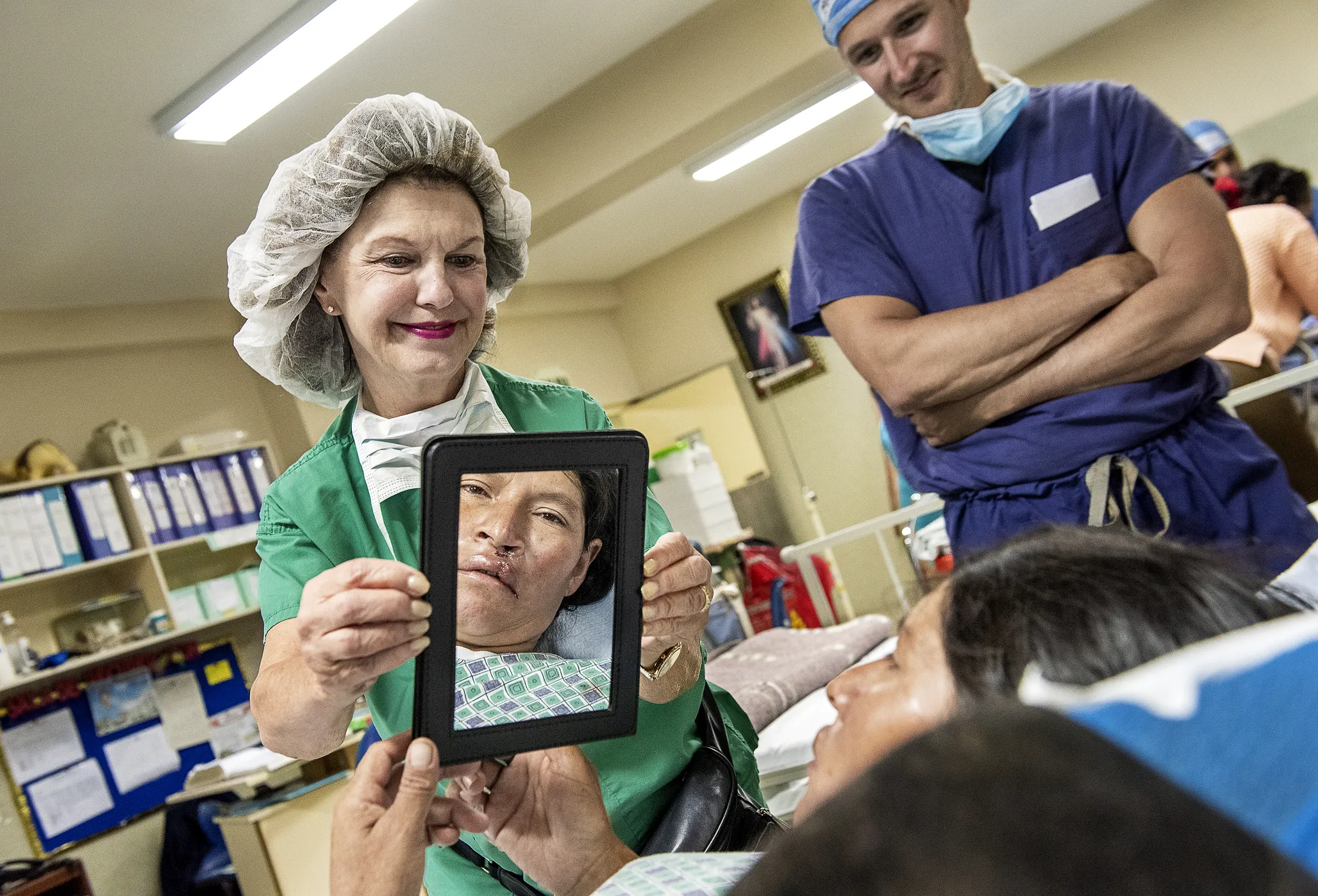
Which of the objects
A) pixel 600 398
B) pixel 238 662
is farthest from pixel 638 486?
pixel 600 398

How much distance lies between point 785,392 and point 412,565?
638cm

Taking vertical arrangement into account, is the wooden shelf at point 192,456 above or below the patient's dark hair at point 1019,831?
above

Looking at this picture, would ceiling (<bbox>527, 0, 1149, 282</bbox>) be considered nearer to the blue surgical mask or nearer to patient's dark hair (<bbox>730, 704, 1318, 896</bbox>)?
the blue surgical mask

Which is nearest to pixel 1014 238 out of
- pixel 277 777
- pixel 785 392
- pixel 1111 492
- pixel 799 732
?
pixel 1111 492

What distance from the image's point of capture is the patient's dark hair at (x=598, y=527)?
3.11 ft

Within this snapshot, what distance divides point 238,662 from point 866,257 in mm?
4725

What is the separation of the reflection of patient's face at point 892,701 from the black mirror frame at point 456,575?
9.5 inches

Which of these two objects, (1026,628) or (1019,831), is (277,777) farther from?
(1019,831)

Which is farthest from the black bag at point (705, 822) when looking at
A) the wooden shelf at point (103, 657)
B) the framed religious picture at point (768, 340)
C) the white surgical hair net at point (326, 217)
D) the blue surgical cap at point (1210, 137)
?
the framed religious picture at point (768, 340)

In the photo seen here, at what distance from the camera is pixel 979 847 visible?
27 cm

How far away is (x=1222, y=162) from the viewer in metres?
4.29

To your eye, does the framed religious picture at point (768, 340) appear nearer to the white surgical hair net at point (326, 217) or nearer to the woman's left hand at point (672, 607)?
the white surgical hair net at point (326, 217)

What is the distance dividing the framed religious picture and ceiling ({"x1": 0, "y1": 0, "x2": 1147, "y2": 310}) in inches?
64.4

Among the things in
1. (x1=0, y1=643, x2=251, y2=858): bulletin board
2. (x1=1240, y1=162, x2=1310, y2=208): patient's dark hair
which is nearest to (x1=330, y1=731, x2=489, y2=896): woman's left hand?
(x1=1240, y1=162, x2=1310, y2=208): patient's dark hair
